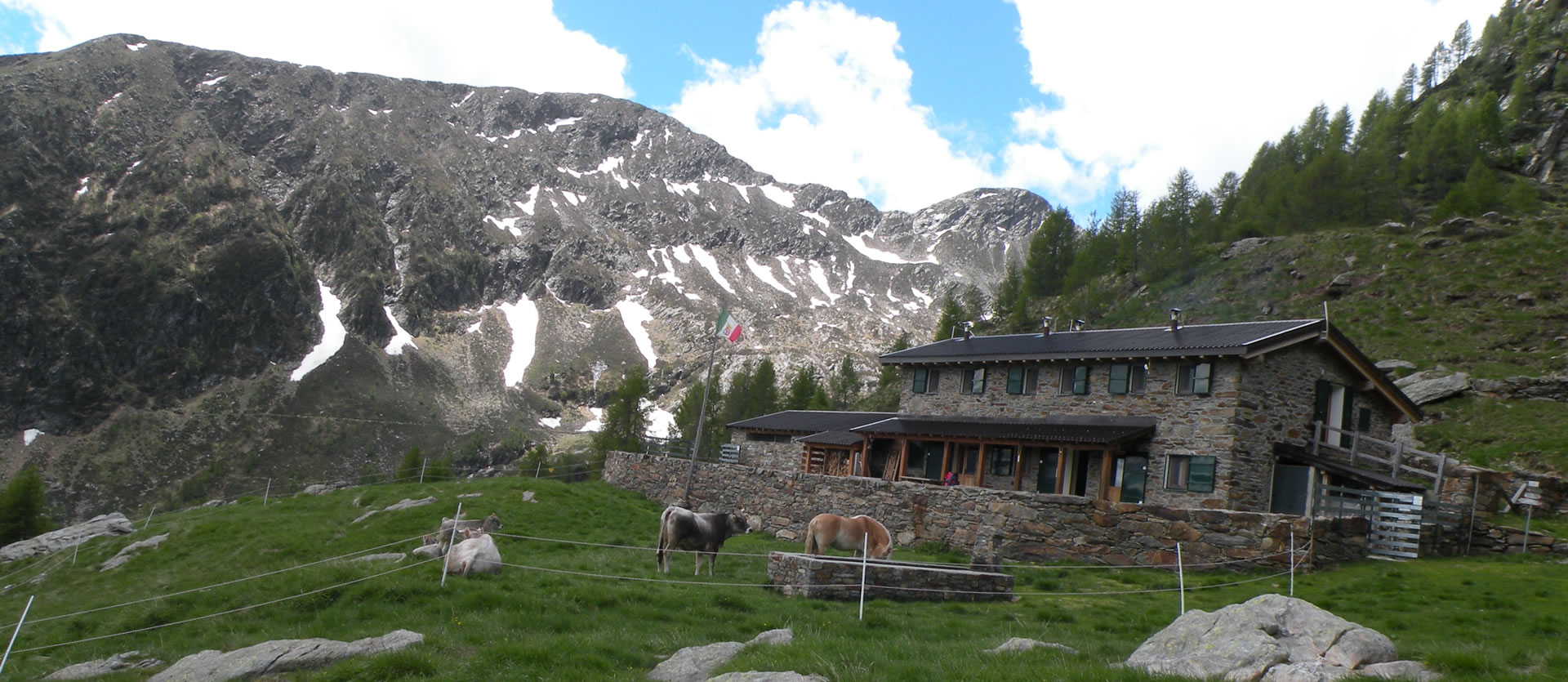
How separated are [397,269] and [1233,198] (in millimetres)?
150555

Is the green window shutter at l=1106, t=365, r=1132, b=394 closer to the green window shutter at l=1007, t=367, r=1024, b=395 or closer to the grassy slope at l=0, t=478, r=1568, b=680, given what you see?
the green window shutter at l=1007, t=367, r=1024, b=395

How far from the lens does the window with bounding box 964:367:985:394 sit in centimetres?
3378

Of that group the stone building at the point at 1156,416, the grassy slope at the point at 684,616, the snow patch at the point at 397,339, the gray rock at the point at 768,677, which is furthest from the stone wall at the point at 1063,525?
the snow patch at the point at 397,339

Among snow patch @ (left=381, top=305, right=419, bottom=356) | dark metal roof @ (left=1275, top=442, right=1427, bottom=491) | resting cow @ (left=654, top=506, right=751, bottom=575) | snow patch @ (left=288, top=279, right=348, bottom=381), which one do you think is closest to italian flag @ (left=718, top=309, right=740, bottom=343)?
resting cow @ (left=654, top=506, right=751, bottom=575)

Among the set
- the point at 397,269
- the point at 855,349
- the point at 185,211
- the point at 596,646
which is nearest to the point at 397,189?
the point at 397,269

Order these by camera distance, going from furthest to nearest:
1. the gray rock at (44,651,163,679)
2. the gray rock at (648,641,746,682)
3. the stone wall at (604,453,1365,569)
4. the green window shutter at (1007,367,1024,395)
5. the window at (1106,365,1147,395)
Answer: the green window shutter at (1007,367,1024,395), the window at (1106,365,1147,395), the stone wall at (604,453,1365,569), the gray rock at (44,651,163,679), the gray rock at (648,641,746,682)

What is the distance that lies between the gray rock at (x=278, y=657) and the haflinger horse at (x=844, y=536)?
339 inches

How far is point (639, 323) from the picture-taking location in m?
178

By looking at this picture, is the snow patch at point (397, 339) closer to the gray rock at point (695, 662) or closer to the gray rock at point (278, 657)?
the gray rock at point (278, 657)

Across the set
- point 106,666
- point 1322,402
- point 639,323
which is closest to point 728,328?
point 1322,402

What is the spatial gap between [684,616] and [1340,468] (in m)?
21.6

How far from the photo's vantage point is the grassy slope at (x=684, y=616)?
8242 millimetres

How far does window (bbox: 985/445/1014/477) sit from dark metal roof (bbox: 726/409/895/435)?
28.8 feet

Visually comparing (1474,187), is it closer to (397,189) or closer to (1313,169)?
(1313,169)
